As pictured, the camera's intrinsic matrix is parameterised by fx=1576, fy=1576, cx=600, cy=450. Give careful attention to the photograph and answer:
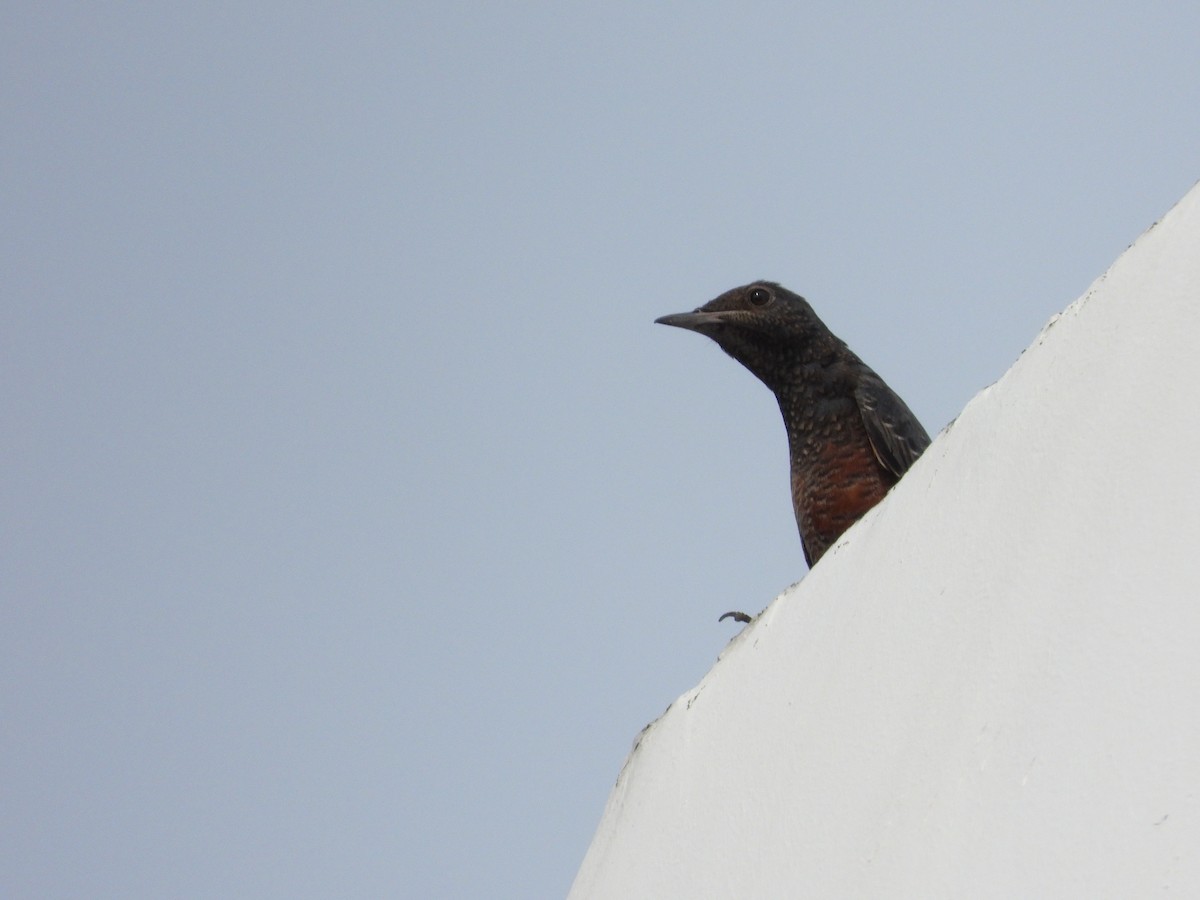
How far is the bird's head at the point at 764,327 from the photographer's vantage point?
19.8ft

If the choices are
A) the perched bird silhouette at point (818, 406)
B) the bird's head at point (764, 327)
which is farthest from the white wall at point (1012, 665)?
the bird's head at point (764, 327)

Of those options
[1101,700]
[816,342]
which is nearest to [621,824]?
[1101,700]

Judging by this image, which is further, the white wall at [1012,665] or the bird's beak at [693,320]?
the bird's beak at [693,320]

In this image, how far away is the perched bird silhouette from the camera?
17.9ft

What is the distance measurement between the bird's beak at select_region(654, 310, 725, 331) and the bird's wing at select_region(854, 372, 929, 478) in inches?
24.9

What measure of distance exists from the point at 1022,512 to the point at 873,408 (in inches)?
135

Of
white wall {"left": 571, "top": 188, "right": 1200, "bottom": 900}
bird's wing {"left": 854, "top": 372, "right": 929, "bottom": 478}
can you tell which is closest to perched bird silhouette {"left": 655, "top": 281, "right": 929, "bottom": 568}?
bird's wing {"left": 854, "top": 372, "right": 929, "bottom": 478}

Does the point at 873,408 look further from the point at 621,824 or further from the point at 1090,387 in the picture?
the point at 1090,387

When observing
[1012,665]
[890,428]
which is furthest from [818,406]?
[1012,665]

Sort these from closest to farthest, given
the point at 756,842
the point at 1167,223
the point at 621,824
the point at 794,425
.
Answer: the point at 1167,223, the point at 756,842, the point at 621,824, the point at 794,425

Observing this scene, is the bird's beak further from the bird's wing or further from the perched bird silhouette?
the bird's wing

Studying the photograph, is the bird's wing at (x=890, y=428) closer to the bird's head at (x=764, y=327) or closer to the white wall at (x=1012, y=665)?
the bird's head at (x=764, y=327)

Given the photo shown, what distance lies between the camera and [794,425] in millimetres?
5855

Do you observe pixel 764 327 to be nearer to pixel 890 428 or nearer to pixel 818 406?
pixel 818 406
